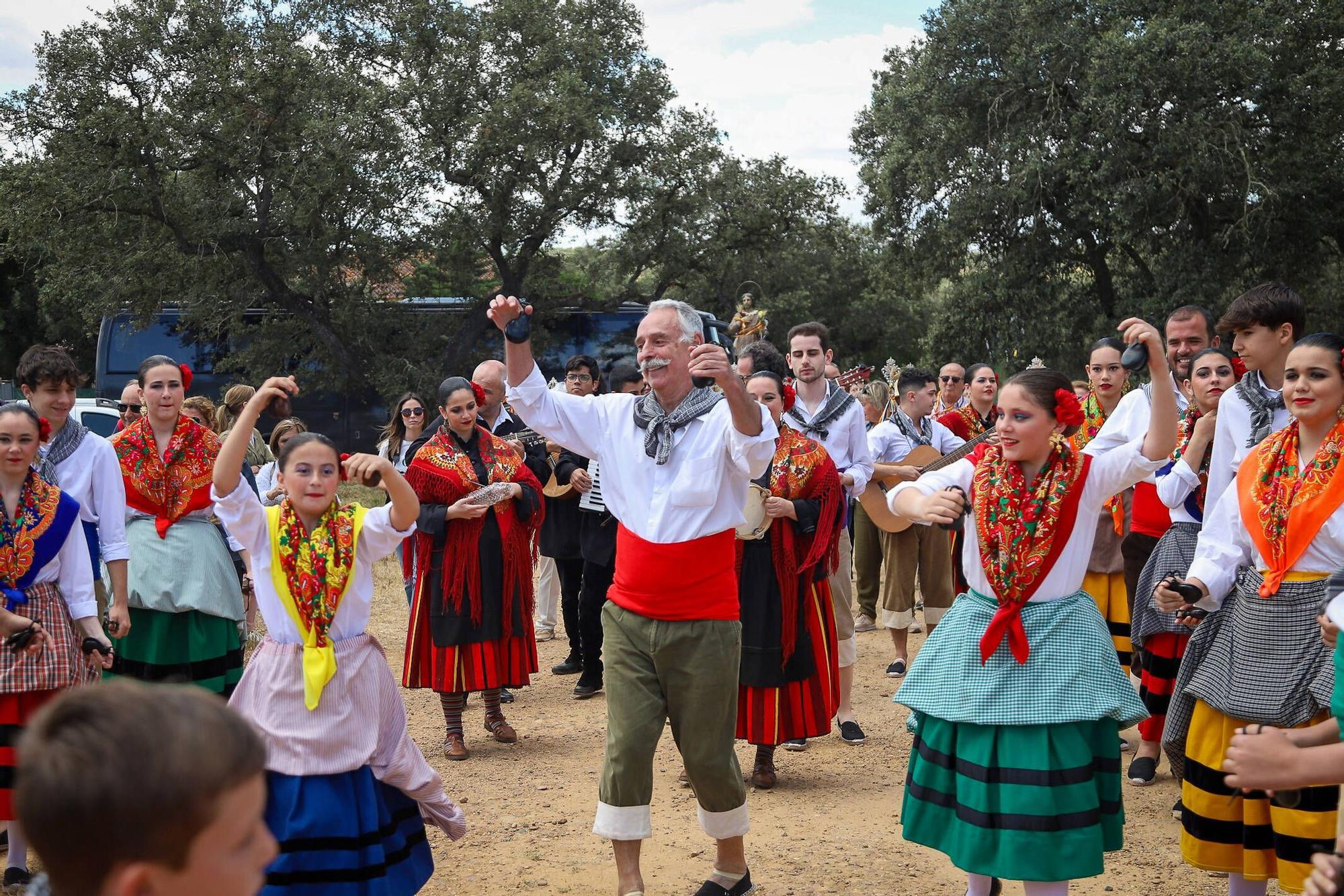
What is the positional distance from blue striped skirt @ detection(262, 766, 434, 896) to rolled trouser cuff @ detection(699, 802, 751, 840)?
3.40 feet

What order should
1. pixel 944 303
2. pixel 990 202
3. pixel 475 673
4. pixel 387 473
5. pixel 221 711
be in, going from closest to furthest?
pixel 221 711 < pixel 387 473 < pixel 475 673 < pixel 990 202 < pixel 944 303

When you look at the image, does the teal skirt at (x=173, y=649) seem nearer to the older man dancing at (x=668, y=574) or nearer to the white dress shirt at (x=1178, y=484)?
the older man dancing at (x=668, y=574)

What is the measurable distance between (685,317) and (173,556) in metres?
2.74

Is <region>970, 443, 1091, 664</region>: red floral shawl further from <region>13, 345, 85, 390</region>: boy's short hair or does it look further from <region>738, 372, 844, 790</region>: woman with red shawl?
<region>13, 345, 85, 390</region>: boy's short hair

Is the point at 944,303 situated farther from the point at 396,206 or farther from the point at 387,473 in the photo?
the point at 387,473

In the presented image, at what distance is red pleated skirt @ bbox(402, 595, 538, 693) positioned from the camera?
6465 mm

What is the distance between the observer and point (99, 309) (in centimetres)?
2002

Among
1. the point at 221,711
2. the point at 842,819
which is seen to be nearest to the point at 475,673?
the point at 842,819

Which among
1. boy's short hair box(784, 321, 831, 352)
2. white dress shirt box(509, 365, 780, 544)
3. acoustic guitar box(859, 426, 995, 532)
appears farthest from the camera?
boy's short hair box(784, 321, 831, 352)

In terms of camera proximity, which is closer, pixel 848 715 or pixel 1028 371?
pixel 1028 371

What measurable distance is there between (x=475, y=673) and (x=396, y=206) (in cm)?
1544

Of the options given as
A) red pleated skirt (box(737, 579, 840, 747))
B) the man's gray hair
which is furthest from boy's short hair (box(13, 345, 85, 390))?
red pleated skirt (box(737, 579, 840, 747))

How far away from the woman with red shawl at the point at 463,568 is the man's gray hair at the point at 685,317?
2.39m

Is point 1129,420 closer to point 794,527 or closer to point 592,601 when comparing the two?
point 794,527
